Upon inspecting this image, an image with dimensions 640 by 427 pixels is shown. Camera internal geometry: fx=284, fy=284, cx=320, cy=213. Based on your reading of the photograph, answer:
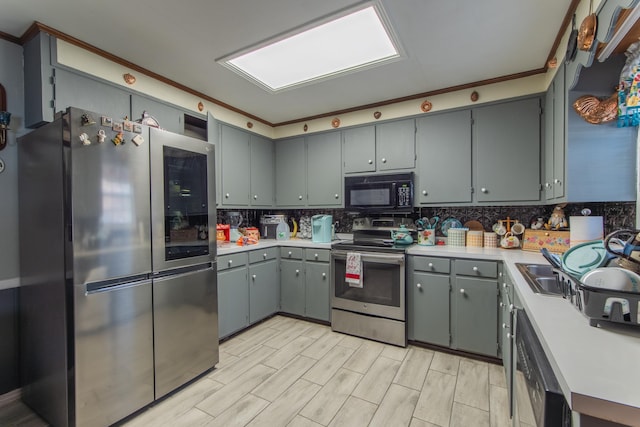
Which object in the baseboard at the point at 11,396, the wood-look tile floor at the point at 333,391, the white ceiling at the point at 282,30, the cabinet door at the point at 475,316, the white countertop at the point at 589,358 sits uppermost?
the white ceiling at the point at 282,30

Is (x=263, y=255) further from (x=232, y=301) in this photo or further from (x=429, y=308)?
(x=429, y=308)

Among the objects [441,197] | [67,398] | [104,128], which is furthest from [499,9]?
[67,398]

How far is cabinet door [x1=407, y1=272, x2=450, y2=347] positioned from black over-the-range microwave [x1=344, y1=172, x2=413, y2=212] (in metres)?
0.76

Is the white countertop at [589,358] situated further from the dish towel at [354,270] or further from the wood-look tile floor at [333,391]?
the dish towel at [354,270]

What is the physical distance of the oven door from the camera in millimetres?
2592

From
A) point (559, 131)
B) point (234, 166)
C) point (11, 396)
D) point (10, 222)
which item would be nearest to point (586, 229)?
point (559, 131)

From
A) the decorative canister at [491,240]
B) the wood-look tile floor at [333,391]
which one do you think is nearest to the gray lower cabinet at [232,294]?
the wood-look tile floor at [333,391]

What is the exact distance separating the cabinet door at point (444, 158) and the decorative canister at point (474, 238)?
0.32 meters

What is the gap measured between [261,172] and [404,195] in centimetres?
177

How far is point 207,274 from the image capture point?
2176 mm

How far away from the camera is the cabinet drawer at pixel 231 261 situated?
2.61m

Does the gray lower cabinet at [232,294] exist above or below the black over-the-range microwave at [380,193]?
below

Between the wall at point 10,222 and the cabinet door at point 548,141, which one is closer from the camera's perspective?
the wall at point 10,222

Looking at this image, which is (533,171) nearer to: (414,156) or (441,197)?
(441,197)
